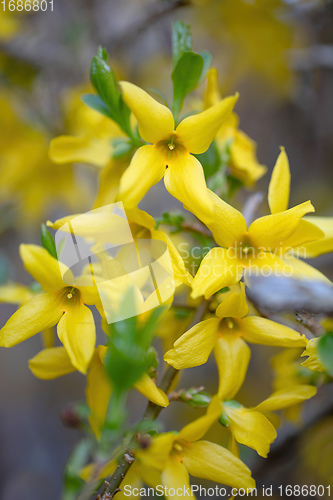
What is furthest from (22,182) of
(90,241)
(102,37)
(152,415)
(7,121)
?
(152,415)

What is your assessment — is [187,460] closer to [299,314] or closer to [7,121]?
[299,314]

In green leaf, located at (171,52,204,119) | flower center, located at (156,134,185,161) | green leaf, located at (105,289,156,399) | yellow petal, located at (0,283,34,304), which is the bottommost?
yellow petal, located at (0,283,34,304)

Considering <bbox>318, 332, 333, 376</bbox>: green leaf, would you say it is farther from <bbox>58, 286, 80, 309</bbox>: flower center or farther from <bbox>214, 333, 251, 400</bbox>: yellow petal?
<bbox>58, 286, 80, 309</bbox>: flower center

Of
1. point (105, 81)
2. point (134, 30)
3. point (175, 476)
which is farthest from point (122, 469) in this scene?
point (134, 30)

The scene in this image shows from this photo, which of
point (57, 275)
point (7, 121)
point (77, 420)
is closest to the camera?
point (57, 275)

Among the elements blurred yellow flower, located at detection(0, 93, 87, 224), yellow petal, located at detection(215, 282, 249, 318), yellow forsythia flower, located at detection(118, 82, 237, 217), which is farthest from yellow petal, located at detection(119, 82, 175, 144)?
blurred yellow flower, located at detection(0, 93, 87, 224)

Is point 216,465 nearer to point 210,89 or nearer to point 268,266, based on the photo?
point 268,266
